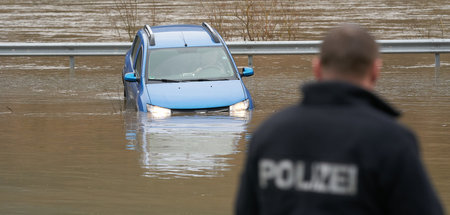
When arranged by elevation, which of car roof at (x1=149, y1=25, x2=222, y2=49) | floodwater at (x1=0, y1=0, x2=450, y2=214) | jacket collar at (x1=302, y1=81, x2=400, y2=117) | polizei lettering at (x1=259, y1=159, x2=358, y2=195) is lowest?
floodwater at (x1=0, y1=0, x2=450, y2=214)

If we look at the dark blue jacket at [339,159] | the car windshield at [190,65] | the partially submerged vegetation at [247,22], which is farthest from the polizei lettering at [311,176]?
the partially submerged vegetation at [247,22]

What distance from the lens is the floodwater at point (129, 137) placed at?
307 inches

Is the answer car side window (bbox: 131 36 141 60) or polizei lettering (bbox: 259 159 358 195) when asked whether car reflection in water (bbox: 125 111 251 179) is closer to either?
car side window (bbox: 131 36 141 60)

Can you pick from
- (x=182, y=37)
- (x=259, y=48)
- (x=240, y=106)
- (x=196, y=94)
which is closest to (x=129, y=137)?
(x=196, y=94)

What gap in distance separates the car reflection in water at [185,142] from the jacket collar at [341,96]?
5.84 metres

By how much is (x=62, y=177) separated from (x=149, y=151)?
62.8 inches

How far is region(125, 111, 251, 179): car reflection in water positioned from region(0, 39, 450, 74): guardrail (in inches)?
247

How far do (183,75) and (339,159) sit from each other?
10.9 meters

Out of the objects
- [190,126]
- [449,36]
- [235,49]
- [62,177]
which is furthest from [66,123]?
[449,36]

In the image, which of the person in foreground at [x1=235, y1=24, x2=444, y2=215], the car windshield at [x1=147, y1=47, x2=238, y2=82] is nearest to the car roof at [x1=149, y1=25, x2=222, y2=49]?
the car windshield at [x1=147, y1=47, x2=238, y2=82]

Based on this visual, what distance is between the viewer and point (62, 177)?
28.4 feet

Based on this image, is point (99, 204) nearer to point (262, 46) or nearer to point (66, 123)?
point (66, 123)

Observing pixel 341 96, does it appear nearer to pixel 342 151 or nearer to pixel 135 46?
pixel 342 151

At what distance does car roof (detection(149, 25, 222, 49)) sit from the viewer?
46.2 ft
